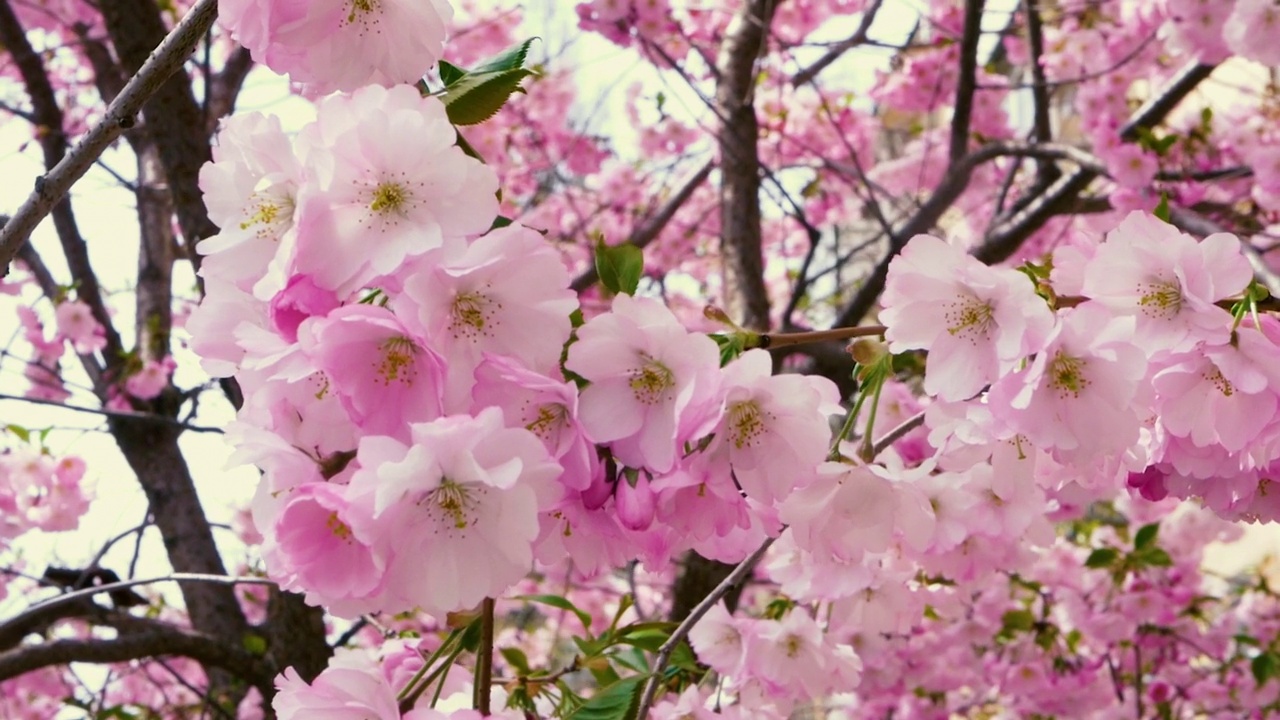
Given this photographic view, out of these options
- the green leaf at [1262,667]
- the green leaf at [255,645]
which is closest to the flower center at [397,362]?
the green leaf at [255,645]

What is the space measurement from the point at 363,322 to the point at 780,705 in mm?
1182

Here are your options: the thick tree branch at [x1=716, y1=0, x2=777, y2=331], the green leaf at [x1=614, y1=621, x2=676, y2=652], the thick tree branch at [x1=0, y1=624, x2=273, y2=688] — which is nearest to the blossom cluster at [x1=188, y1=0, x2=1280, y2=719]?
the green leaf at [x1=614, y1=621, x2=676, y2=652]

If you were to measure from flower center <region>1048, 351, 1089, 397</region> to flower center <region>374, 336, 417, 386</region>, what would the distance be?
1.61 feet

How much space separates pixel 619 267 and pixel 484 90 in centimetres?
17

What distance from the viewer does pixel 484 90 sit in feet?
2.81

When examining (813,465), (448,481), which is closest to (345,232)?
(448,481)

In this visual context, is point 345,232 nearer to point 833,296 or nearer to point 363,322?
point 363,322

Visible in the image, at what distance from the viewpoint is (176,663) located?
4.57 meters

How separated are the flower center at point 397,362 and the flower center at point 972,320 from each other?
17.4 inches

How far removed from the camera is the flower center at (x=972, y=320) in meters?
0.91

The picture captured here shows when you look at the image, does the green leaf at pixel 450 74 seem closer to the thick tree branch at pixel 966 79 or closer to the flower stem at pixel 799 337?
the flower stem at pixel 799 337

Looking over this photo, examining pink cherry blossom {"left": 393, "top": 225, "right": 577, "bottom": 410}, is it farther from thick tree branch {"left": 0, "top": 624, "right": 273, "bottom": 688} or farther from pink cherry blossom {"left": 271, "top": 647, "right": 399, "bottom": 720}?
thick tree branch {"left": 0, "top": 624, "right": 273, "bottom": 688}

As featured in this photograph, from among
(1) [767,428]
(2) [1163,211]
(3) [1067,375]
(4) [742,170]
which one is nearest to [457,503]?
(1) [767,428]

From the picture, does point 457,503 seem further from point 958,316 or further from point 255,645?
point 255,645
